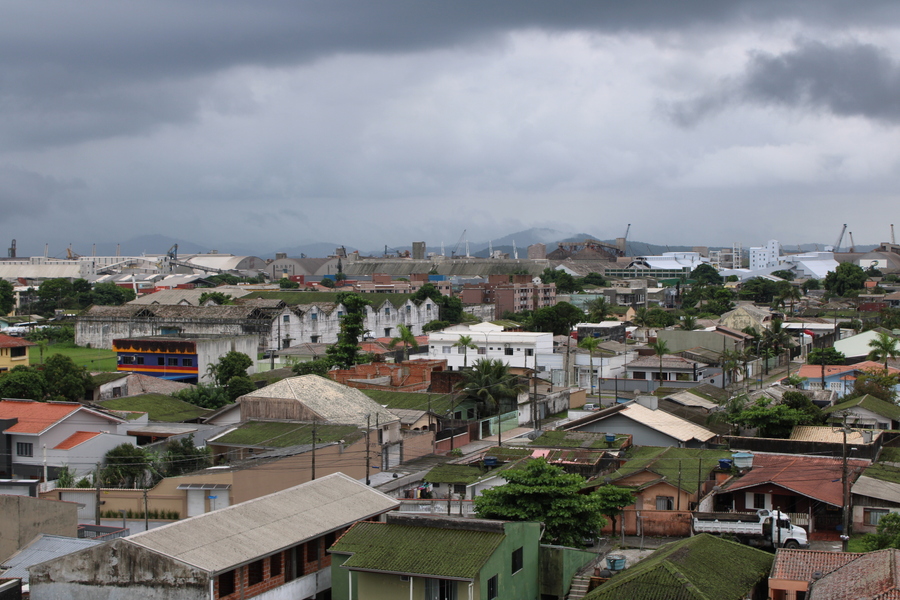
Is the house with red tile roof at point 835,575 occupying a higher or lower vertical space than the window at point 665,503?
higher

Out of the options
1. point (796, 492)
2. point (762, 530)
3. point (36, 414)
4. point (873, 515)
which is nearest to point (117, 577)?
point (762, 530)

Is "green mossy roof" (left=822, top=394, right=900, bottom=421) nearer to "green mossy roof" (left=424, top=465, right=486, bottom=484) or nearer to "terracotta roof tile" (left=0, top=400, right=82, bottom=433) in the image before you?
"green mossy roof" (left=424, top=465, right=486, bottom=484)

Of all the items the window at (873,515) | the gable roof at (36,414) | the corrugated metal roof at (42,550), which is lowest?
the window at (873,515)

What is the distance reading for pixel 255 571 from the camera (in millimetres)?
16078

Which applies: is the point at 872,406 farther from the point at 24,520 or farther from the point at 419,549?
the point at 24,520

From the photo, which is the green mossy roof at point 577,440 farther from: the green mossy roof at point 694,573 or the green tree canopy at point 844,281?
the green tree canopy at point 844,281

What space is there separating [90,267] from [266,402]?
157265mm

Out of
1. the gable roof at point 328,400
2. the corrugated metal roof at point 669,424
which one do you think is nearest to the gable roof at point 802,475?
the corrugated metal roof at point 669,424

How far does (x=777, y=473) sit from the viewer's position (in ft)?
78.0

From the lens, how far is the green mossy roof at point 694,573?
50.4ft

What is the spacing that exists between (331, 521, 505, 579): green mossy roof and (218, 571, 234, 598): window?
6.31 ft

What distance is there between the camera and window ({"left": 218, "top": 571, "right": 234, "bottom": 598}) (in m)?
15.3

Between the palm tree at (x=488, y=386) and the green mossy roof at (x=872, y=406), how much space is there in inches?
507

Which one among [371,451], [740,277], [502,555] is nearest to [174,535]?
[502,555]
